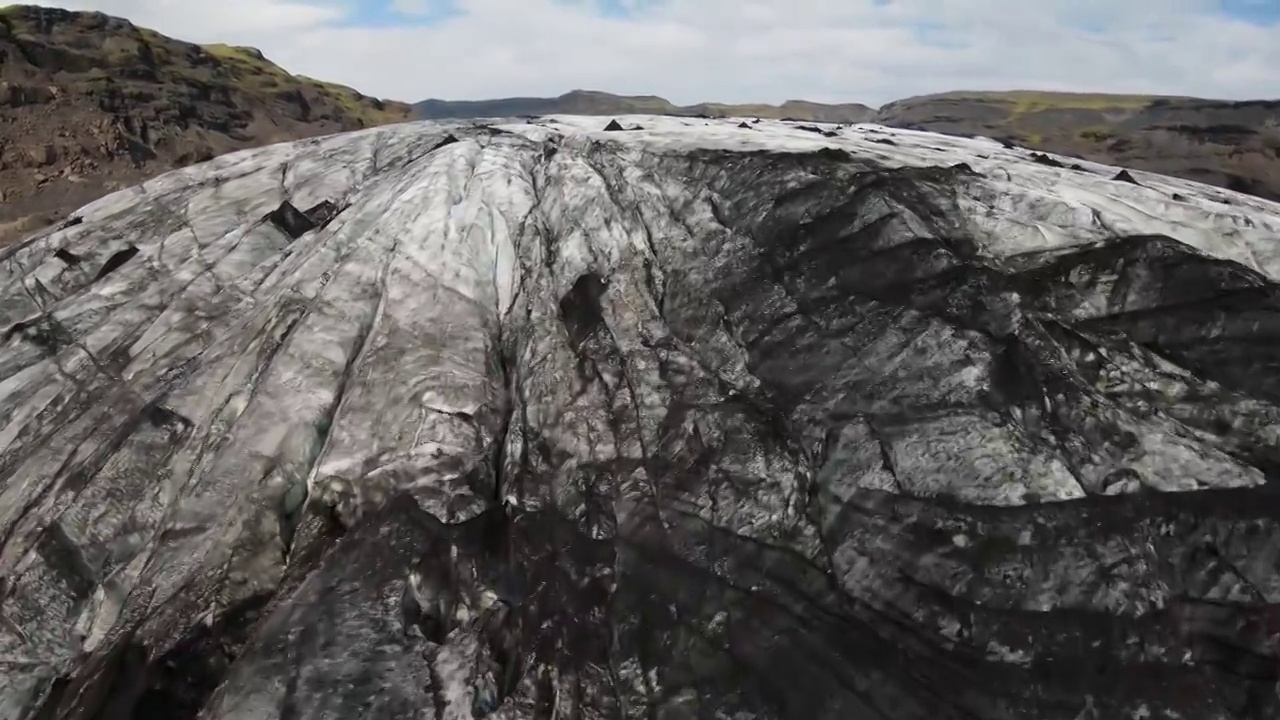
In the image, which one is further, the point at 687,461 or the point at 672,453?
the point at 672,453

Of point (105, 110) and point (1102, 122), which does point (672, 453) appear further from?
point (1102, 122)

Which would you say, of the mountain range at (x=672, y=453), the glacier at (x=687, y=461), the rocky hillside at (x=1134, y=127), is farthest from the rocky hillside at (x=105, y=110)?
the rocky hillside at (x=1134, y=127)

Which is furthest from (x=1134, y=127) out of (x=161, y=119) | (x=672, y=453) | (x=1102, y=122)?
(x=672, y=453)

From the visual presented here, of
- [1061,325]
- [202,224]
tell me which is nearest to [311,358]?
[202,224]

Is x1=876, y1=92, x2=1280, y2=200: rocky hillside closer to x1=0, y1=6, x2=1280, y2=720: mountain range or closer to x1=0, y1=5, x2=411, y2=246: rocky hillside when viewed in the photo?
x1=0, y1=6, x2=1280, y2=720: mountain range

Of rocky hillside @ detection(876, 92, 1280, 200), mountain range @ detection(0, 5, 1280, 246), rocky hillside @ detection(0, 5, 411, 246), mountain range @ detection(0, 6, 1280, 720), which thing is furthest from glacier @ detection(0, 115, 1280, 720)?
rocky hillside @ detection(876, 92, 1280, 200)

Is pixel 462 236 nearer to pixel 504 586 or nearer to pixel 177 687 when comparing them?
pixel 504 586
